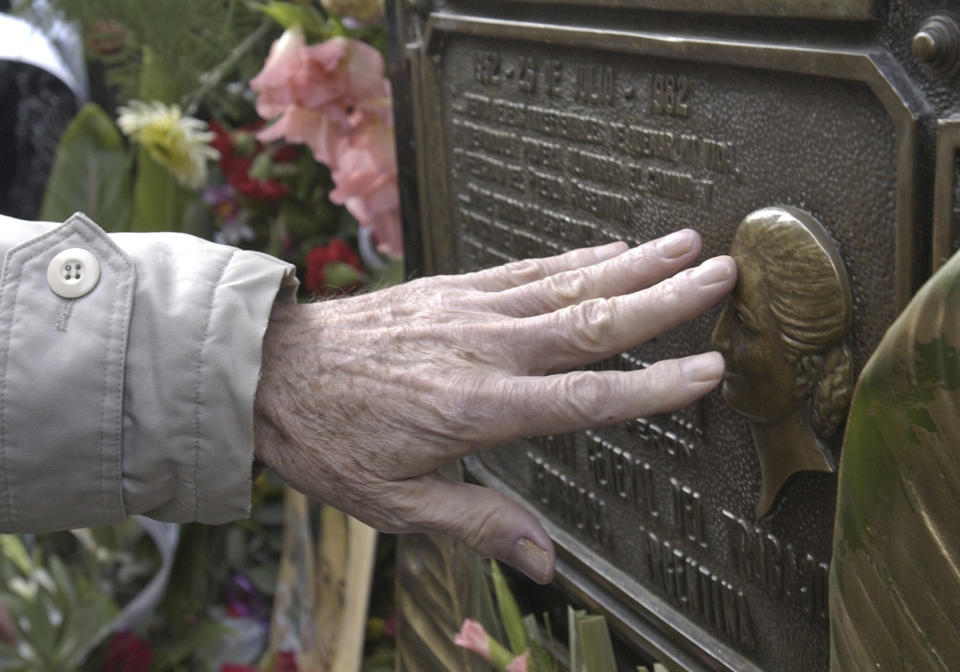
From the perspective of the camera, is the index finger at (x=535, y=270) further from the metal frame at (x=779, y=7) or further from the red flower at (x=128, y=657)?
the red flower at (x=128, y=657)

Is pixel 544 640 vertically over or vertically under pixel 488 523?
under

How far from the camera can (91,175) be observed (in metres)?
2.24

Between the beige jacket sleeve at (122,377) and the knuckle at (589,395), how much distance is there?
10.4 inches

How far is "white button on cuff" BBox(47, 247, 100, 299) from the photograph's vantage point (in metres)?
0.91

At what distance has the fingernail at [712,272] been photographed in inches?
32.1

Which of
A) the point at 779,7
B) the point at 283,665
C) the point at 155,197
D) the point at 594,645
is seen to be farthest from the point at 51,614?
the point at 779,7

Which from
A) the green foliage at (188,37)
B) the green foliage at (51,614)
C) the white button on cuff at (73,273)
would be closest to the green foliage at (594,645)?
the white button on cuff at (73,273)

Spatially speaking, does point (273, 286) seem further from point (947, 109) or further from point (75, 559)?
point (75, 559)

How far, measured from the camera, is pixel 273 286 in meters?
0.93

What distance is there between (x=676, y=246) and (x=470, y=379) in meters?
0.19

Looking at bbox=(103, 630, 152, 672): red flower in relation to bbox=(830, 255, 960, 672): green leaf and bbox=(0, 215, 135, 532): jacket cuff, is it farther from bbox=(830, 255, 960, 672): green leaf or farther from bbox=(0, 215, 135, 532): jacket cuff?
bbox=(830, 255, 960, 672): green leaf

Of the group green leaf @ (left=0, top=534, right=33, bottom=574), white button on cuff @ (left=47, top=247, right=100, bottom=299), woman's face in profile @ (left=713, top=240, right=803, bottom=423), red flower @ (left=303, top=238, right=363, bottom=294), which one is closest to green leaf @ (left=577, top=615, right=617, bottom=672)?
woman's face in profile @ (left=713, top=240, right=803, bottom=423)

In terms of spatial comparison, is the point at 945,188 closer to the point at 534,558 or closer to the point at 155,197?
the point at 534,558

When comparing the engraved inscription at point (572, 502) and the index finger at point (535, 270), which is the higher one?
the index finger at point (535, 270)
